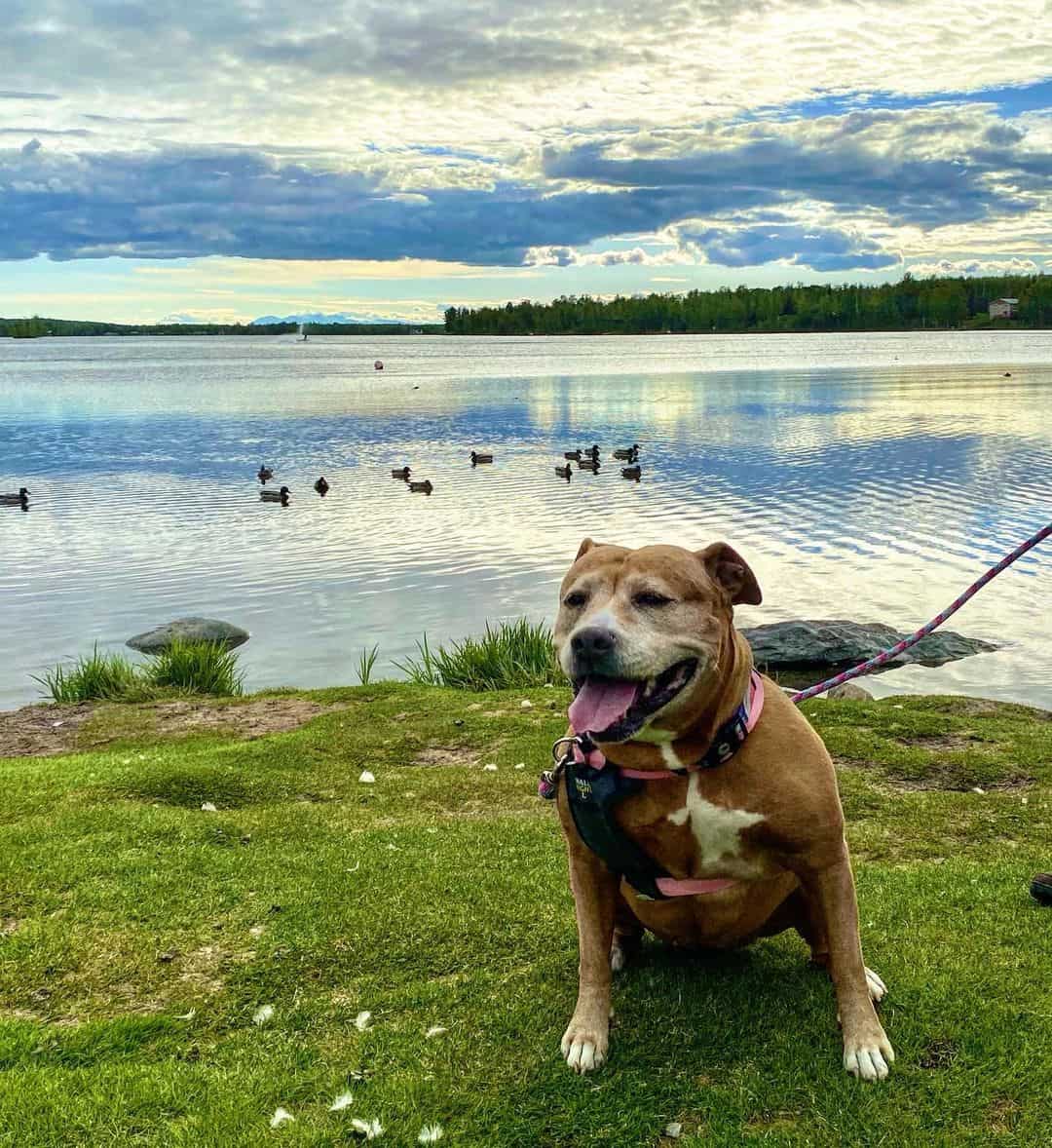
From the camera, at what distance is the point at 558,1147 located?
4.29m

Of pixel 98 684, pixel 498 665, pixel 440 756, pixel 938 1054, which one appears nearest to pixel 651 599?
pixel 938 1054

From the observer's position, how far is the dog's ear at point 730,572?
445 cm

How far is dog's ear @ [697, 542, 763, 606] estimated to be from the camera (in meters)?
4.45

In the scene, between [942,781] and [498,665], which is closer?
[942,781]

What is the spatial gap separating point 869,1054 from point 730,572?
205cm

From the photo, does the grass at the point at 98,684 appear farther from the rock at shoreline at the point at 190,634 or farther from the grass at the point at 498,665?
the grass at the point at 498,665

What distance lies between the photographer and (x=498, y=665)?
52.2ft

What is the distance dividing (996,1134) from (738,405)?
65658 mm

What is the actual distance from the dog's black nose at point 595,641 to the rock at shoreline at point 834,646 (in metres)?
12.1

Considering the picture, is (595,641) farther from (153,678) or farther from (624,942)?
(153,678)

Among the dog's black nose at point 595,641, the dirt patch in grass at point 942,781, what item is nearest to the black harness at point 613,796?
the dog's black nose at point 595,641

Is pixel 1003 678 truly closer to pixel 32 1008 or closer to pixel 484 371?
pixel 32 1008

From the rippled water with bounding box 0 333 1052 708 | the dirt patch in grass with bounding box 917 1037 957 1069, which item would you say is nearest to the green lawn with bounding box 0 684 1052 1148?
the dirt patch in grass with bounding box 917 1037 957 1069

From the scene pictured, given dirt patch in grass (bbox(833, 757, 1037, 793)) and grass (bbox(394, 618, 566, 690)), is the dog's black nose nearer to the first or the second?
dirt patch in grass (bbox(833, 757, 1037, 793))
